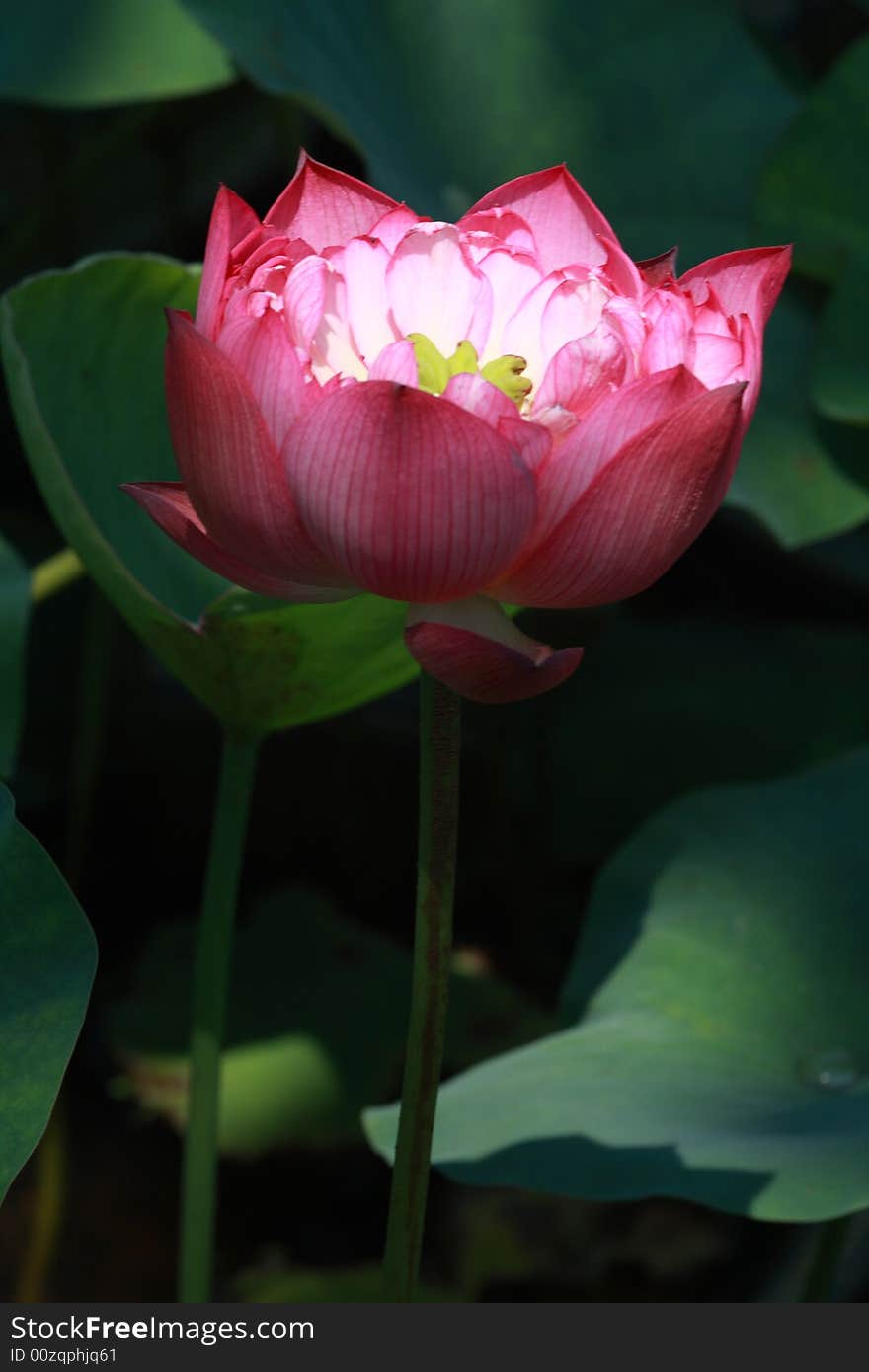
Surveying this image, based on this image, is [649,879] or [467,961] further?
[467,961]

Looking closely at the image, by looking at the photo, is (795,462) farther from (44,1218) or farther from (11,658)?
(44,1218)

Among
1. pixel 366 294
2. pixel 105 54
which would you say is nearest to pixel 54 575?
pixel 105 54

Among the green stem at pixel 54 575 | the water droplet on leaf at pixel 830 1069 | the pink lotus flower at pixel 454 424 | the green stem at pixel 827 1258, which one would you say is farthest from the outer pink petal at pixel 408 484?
the green stem at pixel 54 575

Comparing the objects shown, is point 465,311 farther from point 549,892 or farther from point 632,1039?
point 549,892

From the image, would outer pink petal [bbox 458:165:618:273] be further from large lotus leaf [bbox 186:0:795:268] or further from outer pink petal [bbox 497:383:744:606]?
large lotus leaf [bbox 186:0:795:268]

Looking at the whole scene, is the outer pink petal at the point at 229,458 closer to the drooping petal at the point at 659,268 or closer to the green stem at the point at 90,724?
the drooping petal at the point at 659,268

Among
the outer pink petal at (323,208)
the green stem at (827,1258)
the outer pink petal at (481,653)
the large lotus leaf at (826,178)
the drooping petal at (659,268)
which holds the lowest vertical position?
the green stem at (827,1258)

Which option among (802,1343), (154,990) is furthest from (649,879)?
(154,990)
